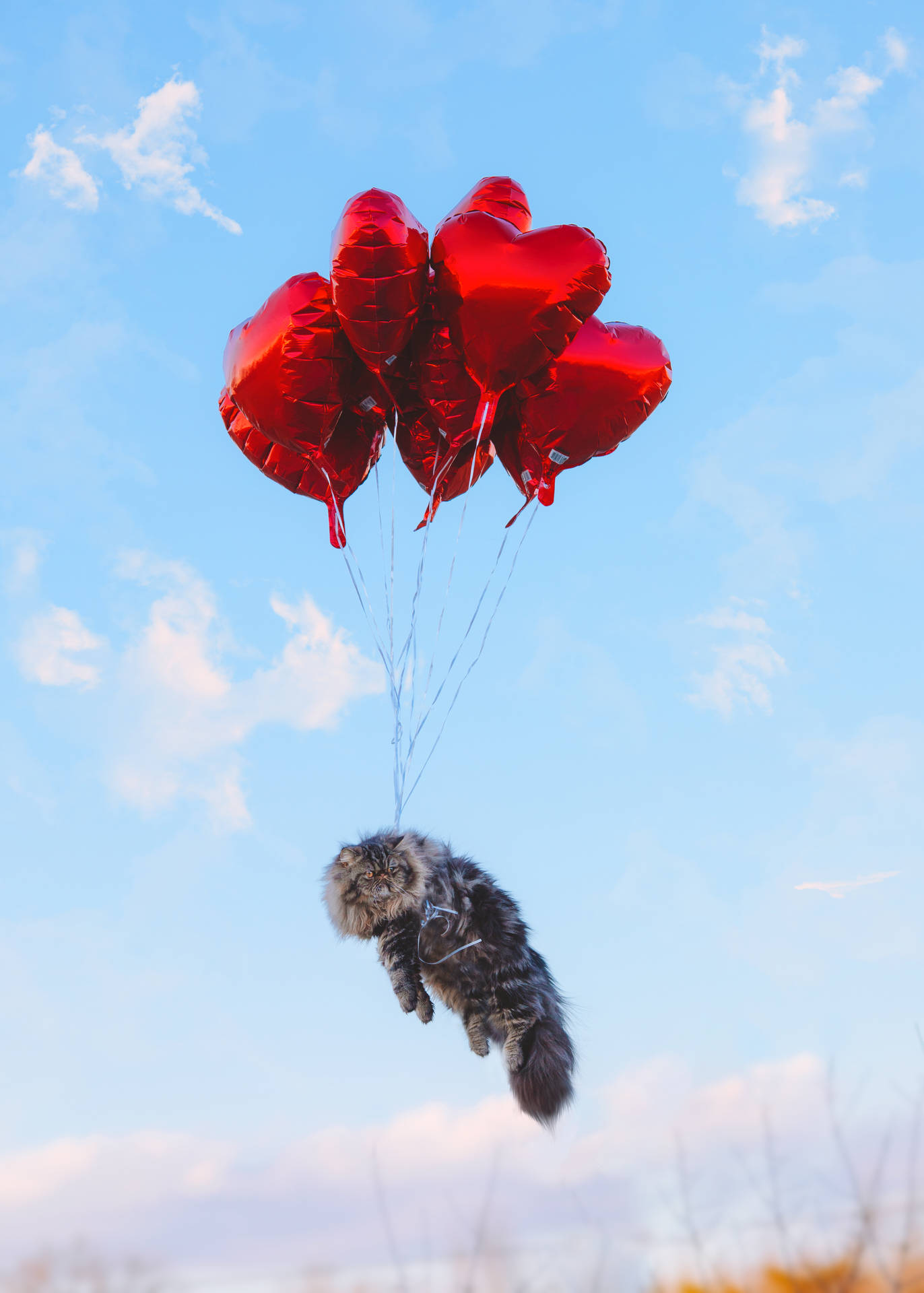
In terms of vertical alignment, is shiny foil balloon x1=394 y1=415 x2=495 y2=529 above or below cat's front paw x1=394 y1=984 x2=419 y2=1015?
above

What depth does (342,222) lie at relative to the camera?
4258 mm

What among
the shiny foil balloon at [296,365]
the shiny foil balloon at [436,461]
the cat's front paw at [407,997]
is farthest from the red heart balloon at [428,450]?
the cat's front paw at [407,997]

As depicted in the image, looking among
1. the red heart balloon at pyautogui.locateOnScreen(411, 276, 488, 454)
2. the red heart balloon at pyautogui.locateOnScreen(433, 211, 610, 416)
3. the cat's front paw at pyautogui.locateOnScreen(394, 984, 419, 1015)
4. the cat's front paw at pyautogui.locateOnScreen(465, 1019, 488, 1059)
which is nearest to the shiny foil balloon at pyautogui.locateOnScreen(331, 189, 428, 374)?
the red heart balloon at pyautogui.locateOnScreen(433, 211, 610, 416)

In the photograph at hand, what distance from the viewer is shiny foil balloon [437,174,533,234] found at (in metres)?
4.47

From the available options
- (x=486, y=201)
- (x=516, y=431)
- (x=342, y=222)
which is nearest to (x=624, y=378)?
(x=516, y=431)

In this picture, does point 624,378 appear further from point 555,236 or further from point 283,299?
point 283,299

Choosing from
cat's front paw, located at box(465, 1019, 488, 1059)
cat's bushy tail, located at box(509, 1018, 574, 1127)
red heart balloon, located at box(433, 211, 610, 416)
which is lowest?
cat's bushy tail, located at box(509, 1018, 574, 1127)

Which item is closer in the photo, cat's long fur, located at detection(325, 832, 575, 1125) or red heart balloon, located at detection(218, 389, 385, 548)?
cat's long fur, located at detection(325, 832, 575, 1125)

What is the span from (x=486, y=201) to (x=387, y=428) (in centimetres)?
106

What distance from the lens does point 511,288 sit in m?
4.14

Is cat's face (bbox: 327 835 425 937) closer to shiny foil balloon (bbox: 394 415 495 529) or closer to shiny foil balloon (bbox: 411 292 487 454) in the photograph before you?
shiny foil balloon (bbox: 394 415 495 529)

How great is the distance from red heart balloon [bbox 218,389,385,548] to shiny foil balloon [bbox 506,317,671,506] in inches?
26.9

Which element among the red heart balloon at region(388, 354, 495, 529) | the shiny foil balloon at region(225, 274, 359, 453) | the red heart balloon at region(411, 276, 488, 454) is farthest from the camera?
the red heart balloon at region(388, 354, 495, 529)

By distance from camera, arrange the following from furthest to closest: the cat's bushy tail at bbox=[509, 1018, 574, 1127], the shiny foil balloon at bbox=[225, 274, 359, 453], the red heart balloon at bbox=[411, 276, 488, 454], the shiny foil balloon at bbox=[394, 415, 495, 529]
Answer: the shiny foil balloon at bbox=[394, 415, 495, 529] < the red heart balloon at bbox=[411, 276, 488, 454] < the shiny foil balloon at bbox=[225, 274, 359, 453] < the cat's bushy tail at bbox=[509, 1018, 574, 1127]
